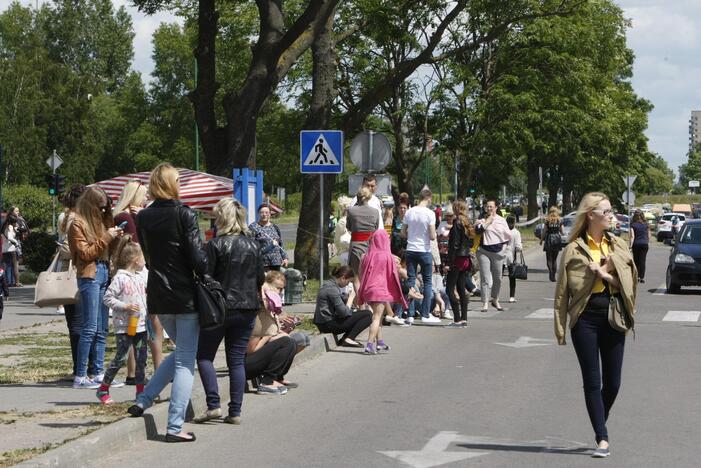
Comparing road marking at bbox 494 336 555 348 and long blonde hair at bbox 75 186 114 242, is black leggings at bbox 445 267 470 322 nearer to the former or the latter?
road marking at bbox 494 336 555 348

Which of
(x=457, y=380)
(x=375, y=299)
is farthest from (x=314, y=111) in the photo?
(x=457, y=380)

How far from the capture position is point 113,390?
10.7 metres

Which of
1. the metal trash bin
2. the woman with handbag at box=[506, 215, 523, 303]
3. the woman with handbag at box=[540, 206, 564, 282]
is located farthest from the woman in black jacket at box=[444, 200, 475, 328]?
the woman with handbag at box=[540, 206, 564, 282]

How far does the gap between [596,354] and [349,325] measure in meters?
6.81

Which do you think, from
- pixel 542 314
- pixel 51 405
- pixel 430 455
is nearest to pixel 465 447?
pixel 430 455

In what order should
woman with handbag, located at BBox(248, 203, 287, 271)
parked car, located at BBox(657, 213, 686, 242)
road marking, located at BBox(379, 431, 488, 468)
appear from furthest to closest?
parked car, located at BBox(657, 213, 686, 242) → woman with handbag, located at BBox(248, 203, 287, 271) → road marking, located at BBox(379, 431, 488, 468)

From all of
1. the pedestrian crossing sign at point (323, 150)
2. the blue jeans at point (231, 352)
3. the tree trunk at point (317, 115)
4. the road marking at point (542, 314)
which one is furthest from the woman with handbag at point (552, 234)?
the blue jeans at point (231, 352)

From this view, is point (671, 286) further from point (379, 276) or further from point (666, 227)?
point (666, 227)

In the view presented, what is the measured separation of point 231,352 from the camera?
30.8ft

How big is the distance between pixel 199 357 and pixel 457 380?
3771 mm

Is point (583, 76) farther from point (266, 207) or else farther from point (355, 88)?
point (266, 207)

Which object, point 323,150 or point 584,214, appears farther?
point 323,150

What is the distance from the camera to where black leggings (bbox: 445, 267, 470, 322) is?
59.0 ft

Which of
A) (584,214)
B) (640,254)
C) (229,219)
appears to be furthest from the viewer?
(640,254)
